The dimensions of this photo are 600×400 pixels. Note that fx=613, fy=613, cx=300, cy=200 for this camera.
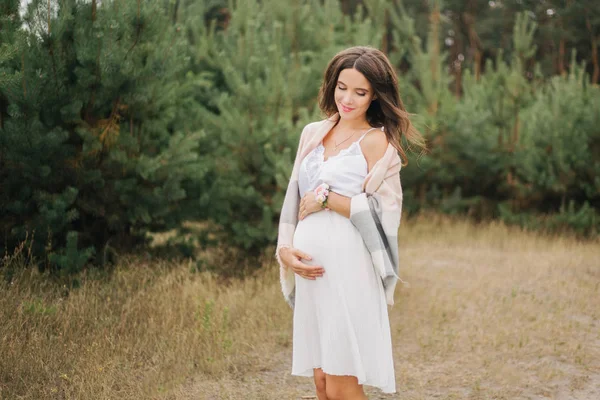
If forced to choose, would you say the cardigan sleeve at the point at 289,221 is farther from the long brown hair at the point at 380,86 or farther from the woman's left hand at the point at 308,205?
the long brown hair at the point at 380,86

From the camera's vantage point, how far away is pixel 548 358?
4695 millimetres

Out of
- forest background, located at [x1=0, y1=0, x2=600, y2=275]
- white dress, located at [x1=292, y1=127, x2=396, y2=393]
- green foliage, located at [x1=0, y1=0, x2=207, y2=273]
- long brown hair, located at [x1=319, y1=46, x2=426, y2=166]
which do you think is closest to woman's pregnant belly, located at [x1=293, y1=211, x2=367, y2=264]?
white dress, located at [x1=292, y1=127, x2=396, y2=393]

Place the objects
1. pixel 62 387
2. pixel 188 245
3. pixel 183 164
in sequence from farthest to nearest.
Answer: pixel 188 245 → pixel 183 164 → pixel 62 387

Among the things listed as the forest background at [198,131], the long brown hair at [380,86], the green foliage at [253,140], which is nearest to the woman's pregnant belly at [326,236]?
the long brown hair at [380,86]

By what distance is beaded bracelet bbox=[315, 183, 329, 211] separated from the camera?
256cm

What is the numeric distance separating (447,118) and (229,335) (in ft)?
21.0

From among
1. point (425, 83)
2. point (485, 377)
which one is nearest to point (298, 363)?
point (485, 377)

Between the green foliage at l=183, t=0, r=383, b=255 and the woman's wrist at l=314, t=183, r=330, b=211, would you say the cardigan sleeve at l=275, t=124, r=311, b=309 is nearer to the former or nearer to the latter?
the woman's wrist at l=314, t=183, r=330, b=211

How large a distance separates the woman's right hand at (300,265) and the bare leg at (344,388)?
43 centimetres

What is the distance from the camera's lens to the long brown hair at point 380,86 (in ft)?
8.62

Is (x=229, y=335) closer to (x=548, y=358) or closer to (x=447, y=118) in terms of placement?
(x=548, y=358)

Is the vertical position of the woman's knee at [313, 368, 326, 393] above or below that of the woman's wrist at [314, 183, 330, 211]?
below

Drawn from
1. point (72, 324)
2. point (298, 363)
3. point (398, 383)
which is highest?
point (298, 363)

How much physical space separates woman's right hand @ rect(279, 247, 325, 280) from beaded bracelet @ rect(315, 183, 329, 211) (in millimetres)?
230
